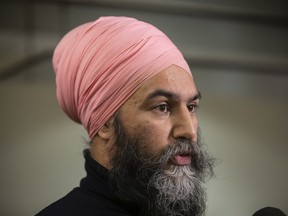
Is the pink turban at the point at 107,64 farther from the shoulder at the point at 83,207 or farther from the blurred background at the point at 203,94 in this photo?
the blurred background at the point at 203,94

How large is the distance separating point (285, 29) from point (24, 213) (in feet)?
4.80

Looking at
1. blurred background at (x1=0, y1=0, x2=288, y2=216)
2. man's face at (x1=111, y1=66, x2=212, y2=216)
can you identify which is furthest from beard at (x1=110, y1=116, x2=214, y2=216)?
blurred background at (x1=0, y1=0, x2=288, y2=216)

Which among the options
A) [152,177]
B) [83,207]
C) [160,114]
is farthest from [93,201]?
[160,114]

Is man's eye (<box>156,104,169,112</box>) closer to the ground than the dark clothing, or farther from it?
farther from it

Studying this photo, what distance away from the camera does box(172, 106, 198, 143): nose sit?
Result: 0.84 metres

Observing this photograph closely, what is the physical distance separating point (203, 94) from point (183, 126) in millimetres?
830

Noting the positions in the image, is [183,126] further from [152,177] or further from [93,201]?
[93,201]

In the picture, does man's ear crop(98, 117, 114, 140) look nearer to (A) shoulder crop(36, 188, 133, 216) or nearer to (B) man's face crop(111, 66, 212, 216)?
(B) man's face crop(111, 66, 212, 216)

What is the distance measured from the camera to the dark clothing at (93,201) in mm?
835

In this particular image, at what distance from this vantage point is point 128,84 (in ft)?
2.82

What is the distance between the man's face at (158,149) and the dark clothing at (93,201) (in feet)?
0.08

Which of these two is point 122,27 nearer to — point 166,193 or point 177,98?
point 177,98

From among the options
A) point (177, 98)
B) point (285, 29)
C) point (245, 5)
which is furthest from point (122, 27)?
point (285, 29)

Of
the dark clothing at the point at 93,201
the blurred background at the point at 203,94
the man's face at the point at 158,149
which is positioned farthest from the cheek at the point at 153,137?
the blurred background at the point at 203,94
